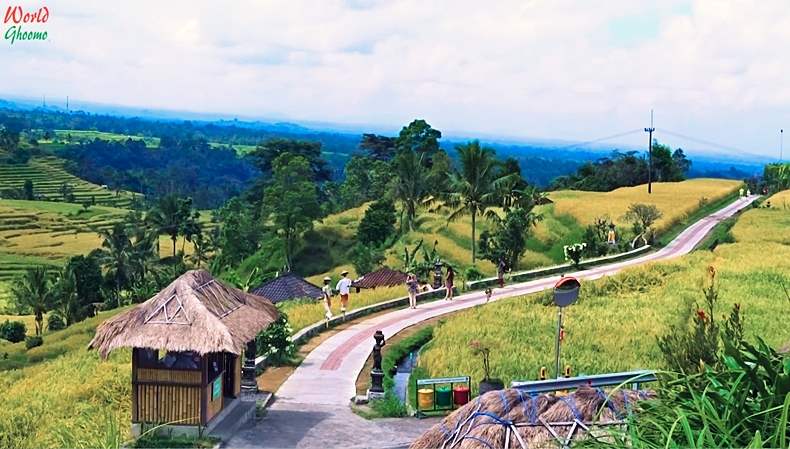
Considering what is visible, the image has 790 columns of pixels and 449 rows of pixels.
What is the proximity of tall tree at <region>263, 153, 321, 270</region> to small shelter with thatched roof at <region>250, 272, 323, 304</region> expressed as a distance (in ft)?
86.4

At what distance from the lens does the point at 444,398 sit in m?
15.8

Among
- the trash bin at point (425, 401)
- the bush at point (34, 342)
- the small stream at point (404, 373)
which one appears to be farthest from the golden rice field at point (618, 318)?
the bush at point (34, 342)

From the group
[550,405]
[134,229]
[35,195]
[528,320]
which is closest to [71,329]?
[134,229]

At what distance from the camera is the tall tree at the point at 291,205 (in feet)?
196

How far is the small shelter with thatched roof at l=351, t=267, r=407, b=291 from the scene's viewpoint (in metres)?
37.7

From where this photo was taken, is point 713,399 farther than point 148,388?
No

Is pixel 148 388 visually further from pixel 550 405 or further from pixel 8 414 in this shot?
pixel 550 405

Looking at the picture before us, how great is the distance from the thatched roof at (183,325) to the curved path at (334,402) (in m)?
1.73

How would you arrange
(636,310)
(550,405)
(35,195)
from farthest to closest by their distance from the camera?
(35,195), (636,310), (550,405)

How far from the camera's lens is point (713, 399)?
473 cm

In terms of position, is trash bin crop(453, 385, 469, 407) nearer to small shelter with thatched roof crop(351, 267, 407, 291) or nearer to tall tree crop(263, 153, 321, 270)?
small shelter with thatched roof crop(351, 267, 407, 291)

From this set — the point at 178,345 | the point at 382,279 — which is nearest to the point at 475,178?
the point at 382,279

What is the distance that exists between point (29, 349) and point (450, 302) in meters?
23.5

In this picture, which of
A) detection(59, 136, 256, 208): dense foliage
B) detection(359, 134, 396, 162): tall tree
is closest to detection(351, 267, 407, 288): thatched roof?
detection(359, 134, 396, 162): tall tree
